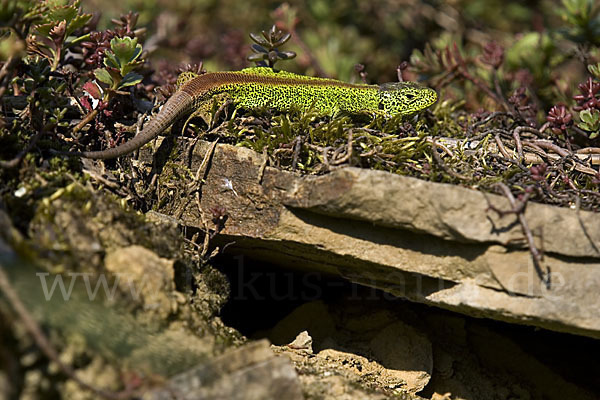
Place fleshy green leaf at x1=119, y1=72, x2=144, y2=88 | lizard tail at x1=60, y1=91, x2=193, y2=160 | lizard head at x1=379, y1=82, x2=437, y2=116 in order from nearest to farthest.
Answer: lizard tail at x1=60, y1=91, x2=193, y2=160 → fleshy green leaf at x1=119, y1=72, x2=144, y2=88 → lizard head at x1=379, y1=82, x2=437, y2=116

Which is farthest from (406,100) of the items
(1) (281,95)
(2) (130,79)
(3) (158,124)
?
(2) (130,79)

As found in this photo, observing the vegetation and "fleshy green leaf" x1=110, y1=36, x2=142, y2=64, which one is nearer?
the vegetation

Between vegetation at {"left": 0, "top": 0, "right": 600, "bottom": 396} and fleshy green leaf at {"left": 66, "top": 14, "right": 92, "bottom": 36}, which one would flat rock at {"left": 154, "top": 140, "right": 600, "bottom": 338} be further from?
fleshy green leaf at {"left": 66, "top": 14, "right": 92, "bottom": 36}

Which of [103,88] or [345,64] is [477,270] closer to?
[103,88]

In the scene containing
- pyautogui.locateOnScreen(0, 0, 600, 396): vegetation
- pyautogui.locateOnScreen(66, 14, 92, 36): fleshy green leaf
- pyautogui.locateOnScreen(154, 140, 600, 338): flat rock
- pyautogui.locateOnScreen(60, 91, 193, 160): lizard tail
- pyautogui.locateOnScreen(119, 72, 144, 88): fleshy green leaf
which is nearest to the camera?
pyautogui.locateOnScreen(154, 140, 600, 338): flat rock

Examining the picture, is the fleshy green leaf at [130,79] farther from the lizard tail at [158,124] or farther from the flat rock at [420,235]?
the flat rock at [420,235]

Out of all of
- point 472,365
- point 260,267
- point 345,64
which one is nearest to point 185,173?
point 260,267

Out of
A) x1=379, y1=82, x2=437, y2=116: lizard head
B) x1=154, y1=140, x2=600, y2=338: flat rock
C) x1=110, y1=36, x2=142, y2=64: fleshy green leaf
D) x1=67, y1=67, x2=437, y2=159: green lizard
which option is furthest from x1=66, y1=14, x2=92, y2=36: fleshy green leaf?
x1=379, y1=82, x2=437, y2=116: lizard head

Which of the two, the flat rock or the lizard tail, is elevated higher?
the lizard tail
